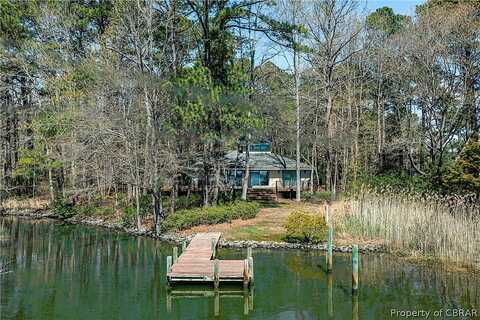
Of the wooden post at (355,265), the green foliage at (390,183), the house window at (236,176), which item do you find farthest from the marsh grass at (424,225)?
the house window at (236,176)

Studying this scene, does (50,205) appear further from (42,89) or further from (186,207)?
(186,207)

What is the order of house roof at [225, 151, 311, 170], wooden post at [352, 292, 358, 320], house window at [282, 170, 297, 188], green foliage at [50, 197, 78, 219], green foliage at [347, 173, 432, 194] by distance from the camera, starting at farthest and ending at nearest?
house window at [282, 170, 297, 188] → house roof at [225, 151, 311, 170] → green foliage at [50, 197, 78, 219] → green foliage at [347, 173, 432, 194] → wooden post at [352, 292, 358, 320]

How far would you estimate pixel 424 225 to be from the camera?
16.8 metres

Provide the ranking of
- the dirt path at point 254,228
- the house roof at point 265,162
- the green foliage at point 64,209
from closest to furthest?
1. the dirt path at point 254,228
2. the green foliage at point 64,209
3. the house roof at point 265,162

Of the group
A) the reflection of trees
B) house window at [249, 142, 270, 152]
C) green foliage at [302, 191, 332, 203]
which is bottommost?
the reflection of trees

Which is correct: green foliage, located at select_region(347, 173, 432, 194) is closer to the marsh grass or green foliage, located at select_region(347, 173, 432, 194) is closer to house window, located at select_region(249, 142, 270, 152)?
the marsh grass

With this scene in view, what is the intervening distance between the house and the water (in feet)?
52.7

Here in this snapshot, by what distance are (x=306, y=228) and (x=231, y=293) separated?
236 inches

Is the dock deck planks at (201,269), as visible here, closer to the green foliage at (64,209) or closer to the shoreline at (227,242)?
the shoreline at (227,242)

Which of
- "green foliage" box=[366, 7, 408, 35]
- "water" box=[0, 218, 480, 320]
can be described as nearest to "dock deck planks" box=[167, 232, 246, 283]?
"water" box=[0, 218, 480, 320]

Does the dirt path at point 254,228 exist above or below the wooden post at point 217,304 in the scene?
above

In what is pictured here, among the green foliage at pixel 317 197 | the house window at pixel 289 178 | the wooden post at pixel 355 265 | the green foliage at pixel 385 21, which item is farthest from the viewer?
the house window at pixel 289 178

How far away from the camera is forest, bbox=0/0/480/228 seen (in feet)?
74.5

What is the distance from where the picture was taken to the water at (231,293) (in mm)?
11938
